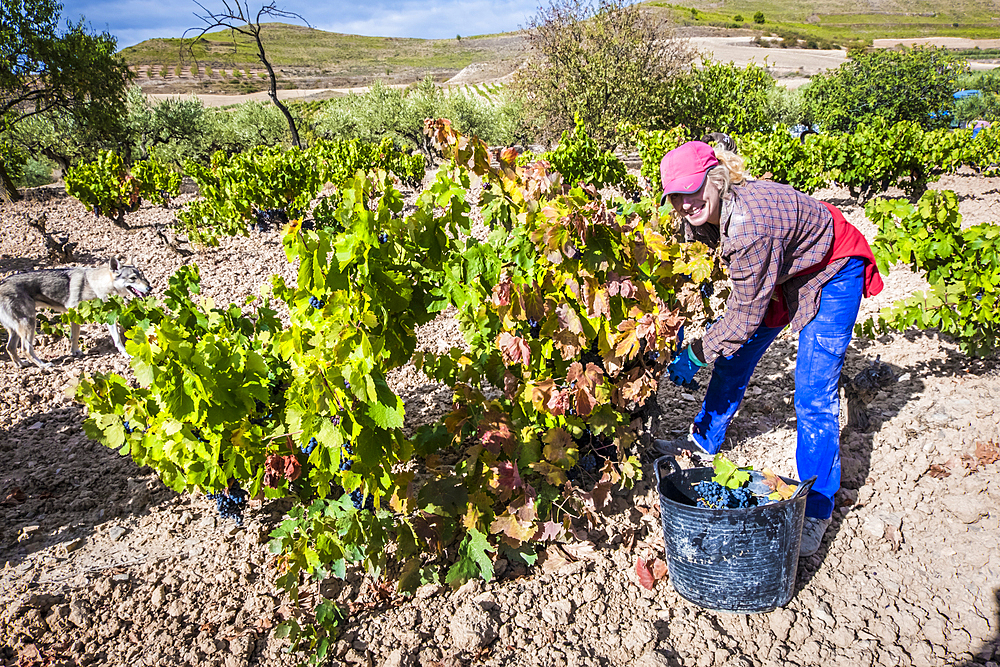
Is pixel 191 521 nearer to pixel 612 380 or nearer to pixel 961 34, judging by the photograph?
pixel 612 380

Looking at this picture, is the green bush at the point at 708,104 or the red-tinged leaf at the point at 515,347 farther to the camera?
the green bush at the point at 708,104

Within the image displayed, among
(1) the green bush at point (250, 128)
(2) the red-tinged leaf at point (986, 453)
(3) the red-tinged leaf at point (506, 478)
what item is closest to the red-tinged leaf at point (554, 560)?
(3) the red-tinged leaf at point (506, 478)

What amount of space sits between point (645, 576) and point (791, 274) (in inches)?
52.2

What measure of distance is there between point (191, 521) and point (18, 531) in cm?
87

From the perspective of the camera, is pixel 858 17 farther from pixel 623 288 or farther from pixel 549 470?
pixel 549 470

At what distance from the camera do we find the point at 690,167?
6.47ft

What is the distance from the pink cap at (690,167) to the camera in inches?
77.5

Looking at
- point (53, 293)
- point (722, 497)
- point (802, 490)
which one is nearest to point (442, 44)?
point (53, 293)

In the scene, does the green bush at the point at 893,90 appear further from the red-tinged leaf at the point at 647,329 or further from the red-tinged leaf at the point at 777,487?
the red-tinged leaf at the point at 647,329

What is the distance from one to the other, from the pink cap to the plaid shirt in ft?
0.47

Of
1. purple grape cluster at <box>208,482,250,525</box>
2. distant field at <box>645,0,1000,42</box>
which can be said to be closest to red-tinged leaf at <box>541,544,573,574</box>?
purple grape cluster at <box>208,482,250,525</box>

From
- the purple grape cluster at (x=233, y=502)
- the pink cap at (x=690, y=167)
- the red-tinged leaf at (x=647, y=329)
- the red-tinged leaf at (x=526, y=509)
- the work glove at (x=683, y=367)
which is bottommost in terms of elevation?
the purple grape cluster at (x=233, y=502)

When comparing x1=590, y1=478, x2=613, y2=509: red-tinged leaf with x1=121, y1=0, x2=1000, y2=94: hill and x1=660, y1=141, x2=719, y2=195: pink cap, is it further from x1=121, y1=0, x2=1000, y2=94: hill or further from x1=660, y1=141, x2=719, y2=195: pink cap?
x1=121, y1=0, x2=1000, y2=94: hill

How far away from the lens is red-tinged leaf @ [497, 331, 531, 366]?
1.99 metres
